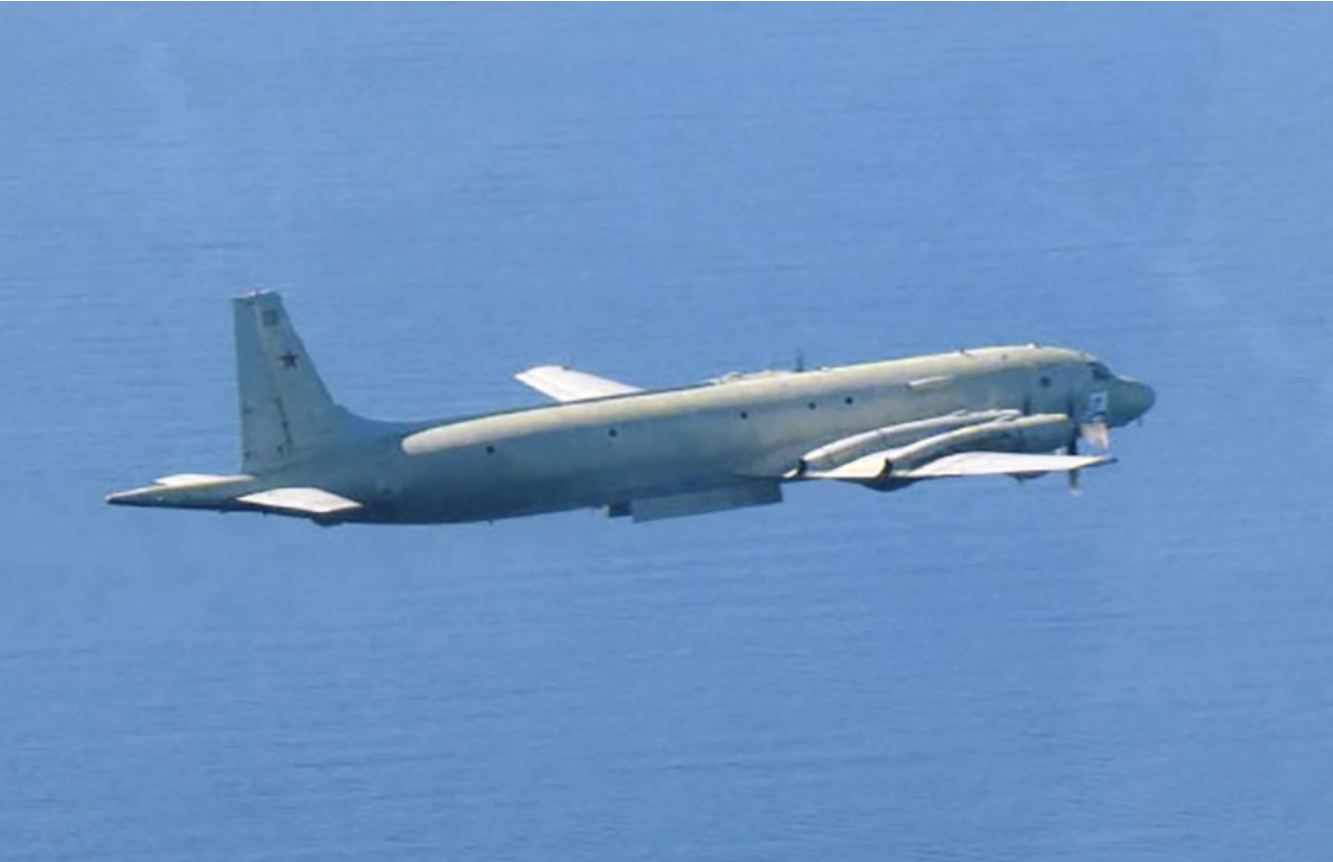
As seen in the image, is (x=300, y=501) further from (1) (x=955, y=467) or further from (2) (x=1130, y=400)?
(2) (x=1130, y=400)

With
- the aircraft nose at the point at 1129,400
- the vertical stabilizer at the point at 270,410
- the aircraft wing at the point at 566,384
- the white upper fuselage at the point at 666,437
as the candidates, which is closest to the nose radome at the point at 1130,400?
the aircraft nose at the point at 1129,400

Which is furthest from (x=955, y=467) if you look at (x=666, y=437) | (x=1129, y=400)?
(x=1129, y=400)

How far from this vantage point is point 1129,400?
Answer: 4186 inches

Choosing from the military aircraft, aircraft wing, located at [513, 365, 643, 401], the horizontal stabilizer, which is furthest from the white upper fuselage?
aircraft wing, located at [513, 365, 643, 401]

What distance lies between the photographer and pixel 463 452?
313 feet

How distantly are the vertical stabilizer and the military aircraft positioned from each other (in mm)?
32

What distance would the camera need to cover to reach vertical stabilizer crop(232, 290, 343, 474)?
9606 centimetres

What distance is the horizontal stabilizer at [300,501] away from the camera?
93188 millimetres

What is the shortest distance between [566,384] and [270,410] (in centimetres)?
1335

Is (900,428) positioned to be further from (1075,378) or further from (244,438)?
(244,438)

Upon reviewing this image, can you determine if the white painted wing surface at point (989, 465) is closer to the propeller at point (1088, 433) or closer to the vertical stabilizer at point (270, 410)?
the propeller at point (1088, 433)

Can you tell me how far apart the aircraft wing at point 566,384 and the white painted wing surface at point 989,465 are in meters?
10.1

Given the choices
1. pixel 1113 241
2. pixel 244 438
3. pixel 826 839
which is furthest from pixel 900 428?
Result: pixel 1113 241

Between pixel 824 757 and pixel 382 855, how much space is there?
1375 cm
